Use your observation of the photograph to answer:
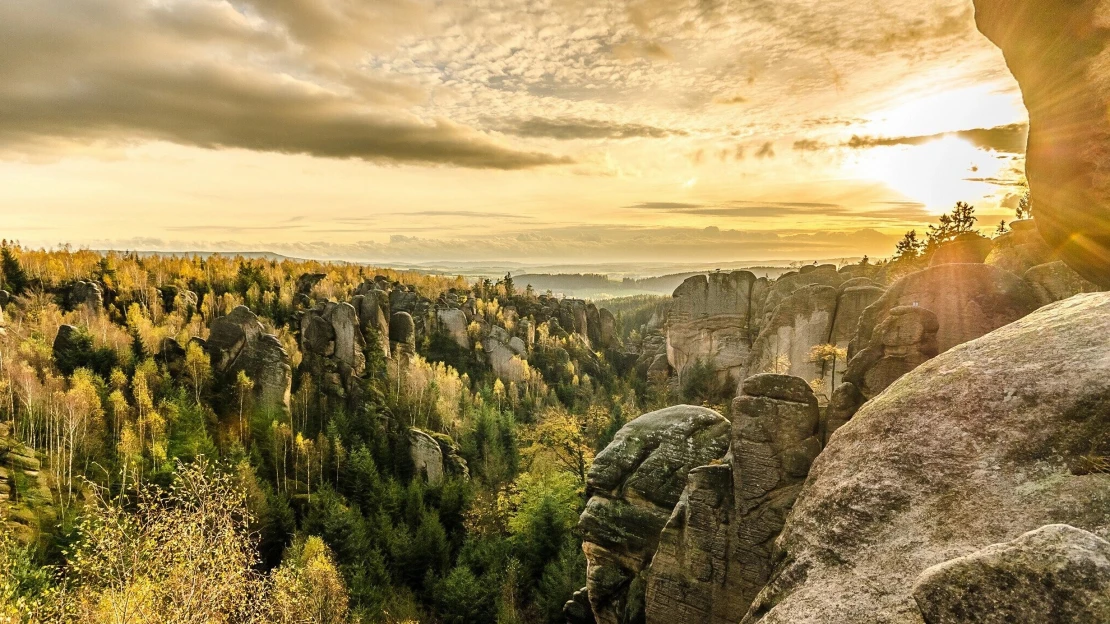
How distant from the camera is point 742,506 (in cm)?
1655

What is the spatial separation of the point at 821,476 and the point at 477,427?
187ft

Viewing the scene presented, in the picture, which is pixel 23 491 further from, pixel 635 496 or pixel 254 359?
pixel 635 496

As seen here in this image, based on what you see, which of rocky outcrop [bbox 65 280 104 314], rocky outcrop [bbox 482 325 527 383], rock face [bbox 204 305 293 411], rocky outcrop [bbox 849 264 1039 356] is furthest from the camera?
rocky outcrop [bbox 482 325 527 383]

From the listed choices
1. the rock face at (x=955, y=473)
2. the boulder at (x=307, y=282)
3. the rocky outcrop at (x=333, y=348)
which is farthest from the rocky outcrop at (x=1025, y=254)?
the boulder at (x=307, y=282)

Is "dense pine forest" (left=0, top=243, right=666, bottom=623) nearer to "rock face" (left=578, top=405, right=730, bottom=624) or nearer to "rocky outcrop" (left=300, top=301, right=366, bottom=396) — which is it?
"rocky outcrop" (left=300, top=301, right=366, bottom=396)

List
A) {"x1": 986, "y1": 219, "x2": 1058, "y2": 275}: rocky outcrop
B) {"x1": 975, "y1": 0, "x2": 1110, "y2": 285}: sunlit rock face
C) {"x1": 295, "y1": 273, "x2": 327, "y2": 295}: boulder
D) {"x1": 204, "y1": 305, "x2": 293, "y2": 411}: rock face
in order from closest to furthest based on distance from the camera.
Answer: {"x1": 975, "y1": 0, "x2": 1110, "y2": 285}: sunlit rock face < {"x1": 986, "y1": 219, "x2": 1058, "y2": 275}: rocky outcrop < {"x1": 204, "y1": 305, "x2": 293, "y2": 411}: rock face < {"x1": 295, "y1": 273, "x2": 327, "y2": 295}: boulder

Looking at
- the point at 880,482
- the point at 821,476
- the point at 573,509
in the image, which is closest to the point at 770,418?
the point at 821,476

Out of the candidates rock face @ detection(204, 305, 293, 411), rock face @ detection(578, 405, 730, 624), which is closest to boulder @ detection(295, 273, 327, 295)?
rock face @ detection(204, 305, 293, 411)

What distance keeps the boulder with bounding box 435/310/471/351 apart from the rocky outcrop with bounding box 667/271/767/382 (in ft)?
139

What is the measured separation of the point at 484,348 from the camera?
9812cm

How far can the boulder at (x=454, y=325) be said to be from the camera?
96.8 m

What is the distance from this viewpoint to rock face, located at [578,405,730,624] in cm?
2048

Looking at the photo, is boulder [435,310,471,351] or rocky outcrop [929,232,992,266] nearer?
rocky outcrop [929,232,992,266]

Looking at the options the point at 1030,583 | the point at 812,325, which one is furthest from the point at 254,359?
the point at 1030,583
